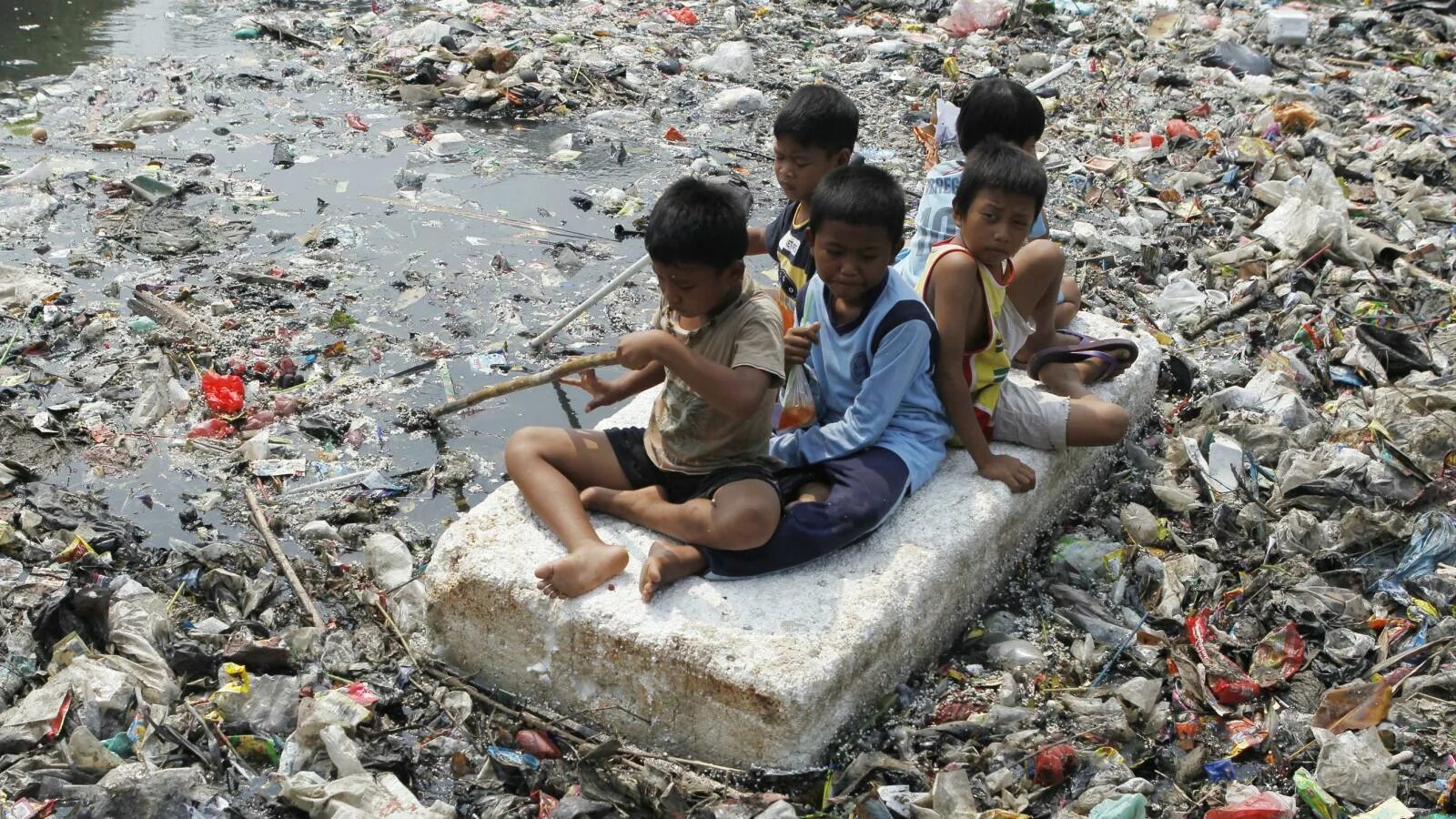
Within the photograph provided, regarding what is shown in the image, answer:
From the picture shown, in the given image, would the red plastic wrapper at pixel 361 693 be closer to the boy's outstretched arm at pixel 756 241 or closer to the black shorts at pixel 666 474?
the black shorts at pixel 666 474

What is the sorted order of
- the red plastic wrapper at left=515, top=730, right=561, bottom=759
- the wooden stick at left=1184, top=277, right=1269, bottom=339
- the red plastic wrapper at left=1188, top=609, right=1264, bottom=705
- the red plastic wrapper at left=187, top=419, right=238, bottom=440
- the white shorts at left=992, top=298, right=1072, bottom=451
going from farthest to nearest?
the wooden stick at left=1184, top=277, right=1269, bottom=339 < the red plastic wrapper at left=187, top=419, right=238, bottom=440 < the white shorts at left=992, top=298, right=1072, bottom=451 < the red plastic wrapper at left=1188, top=609, right=1264, bottom=705 < the red plastic wrapper at left=515, top=730, right=561, bottom=759

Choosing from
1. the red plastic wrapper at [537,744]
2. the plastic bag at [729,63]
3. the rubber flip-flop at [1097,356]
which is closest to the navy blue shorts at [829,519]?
the red plastic wrapper at [537,744]

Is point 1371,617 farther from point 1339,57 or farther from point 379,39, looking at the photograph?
point 379,39

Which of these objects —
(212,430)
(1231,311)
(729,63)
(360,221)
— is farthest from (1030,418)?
(729,63)

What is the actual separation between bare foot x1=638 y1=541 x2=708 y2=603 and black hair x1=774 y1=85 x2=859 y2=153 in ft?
4.32

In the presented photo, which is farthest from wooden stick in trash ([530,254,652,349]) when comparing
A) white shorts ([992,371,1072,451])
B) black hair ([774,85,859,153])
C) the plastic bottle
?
the plastic bottle

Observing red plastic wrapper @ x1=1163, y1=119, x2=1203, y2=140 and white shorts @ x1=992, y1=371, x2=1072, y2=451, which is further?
red plastic wrapper @ x1=1163, y1=119, x2=1203, y2=140

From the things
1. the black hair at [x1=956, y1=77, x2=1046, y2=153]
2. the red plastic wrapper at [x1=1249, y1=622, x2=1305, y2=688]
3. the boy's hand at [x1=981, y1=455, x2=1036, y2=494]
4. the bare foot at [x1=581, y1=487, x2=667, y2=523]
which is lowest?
the red plastic wrapper at [x1=1249, y1=622, x2=1305, y2=688]

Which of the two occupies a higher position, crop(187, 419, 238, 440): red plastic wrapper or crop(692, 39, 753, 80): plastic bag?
crop(692, 39, 753, 80): plastic bag

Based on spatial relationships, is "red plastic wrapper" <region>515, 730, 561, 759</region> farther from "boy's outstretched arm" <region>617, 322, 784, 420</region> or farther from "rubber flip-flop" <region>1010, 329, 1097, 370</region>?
"rubber flip-flop" <region>1010, 329, 1097, 370</region>

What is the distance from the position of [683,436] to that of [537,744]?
2.56 ft

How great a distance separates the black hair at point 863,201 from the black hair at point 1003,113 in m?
A: 1.01

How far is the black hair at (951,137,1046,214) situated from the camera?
3150 millimetres

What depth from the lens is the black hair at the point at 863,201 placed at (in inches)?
112
